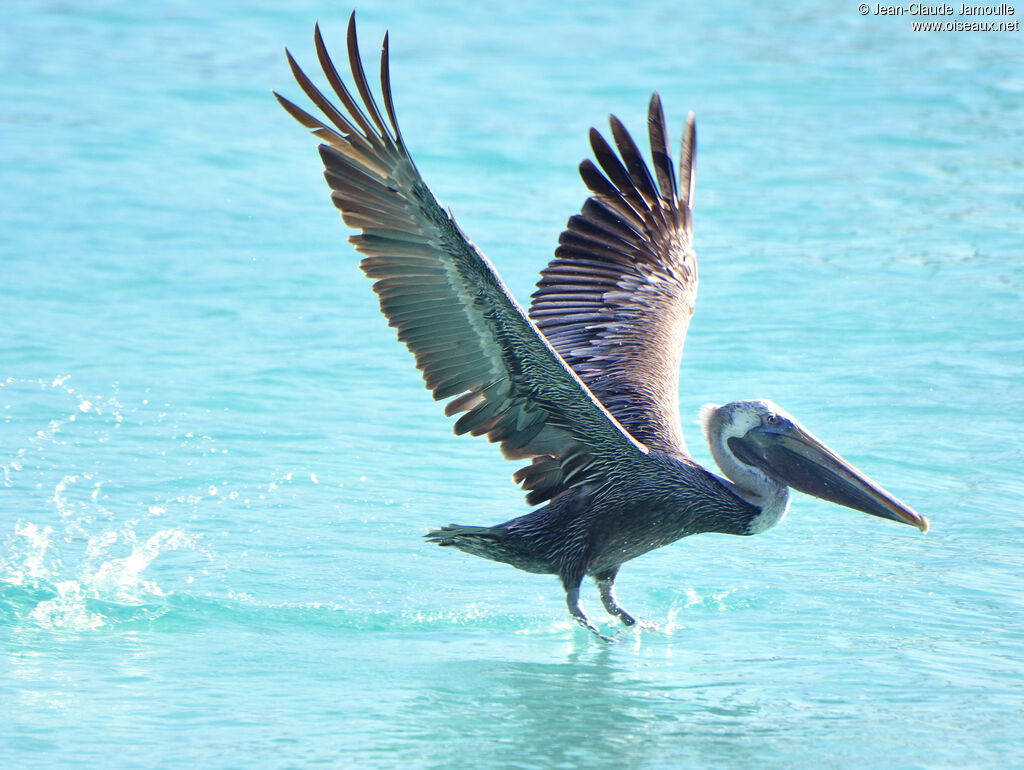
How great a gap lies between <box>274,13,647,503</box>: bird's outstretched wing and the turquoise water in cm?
77

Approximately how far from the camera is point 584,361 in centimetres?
609

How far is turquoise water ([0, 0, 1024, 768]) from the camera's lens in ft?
15.4

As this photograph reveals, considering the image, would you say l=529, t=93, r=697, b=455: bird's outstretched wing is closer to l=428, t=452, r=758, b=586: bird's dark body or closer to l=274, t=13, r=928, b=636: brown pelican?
l=274, t=13, r=928, b=636: brown pelican

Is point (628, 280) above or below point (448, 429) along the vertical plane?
above

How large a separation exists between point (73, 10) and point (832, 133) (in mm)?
8417

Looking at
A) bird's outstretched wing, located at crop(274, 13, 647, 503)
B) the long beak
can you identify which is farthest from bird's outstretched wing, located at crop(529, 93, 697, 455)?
bird's outstretched wing, located at crop(274, 13, 647, 503)

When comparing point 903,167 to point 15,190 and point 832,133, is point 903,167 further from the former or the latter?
point 15,190

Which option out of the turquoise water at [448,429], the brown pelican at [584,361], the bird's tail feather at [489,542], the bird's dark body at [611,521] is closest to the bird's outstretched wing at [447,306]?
the brown pelican at [584,361]

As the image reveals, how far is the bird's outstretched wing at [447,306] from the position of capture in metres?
4.60

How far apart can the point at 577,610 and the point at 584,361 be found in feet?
3.77

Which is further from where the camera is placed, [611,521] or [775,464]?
[775,464]

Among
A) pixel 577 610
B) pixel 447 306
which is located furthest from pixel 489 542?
pixel 447 306

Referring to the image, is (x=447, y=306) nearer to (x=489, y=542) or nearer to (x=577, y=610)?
(x=489, y=542)

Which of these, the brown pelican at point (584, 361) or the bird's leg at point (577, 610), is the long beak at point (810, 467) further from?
the bird's leg at point (577, 610)
